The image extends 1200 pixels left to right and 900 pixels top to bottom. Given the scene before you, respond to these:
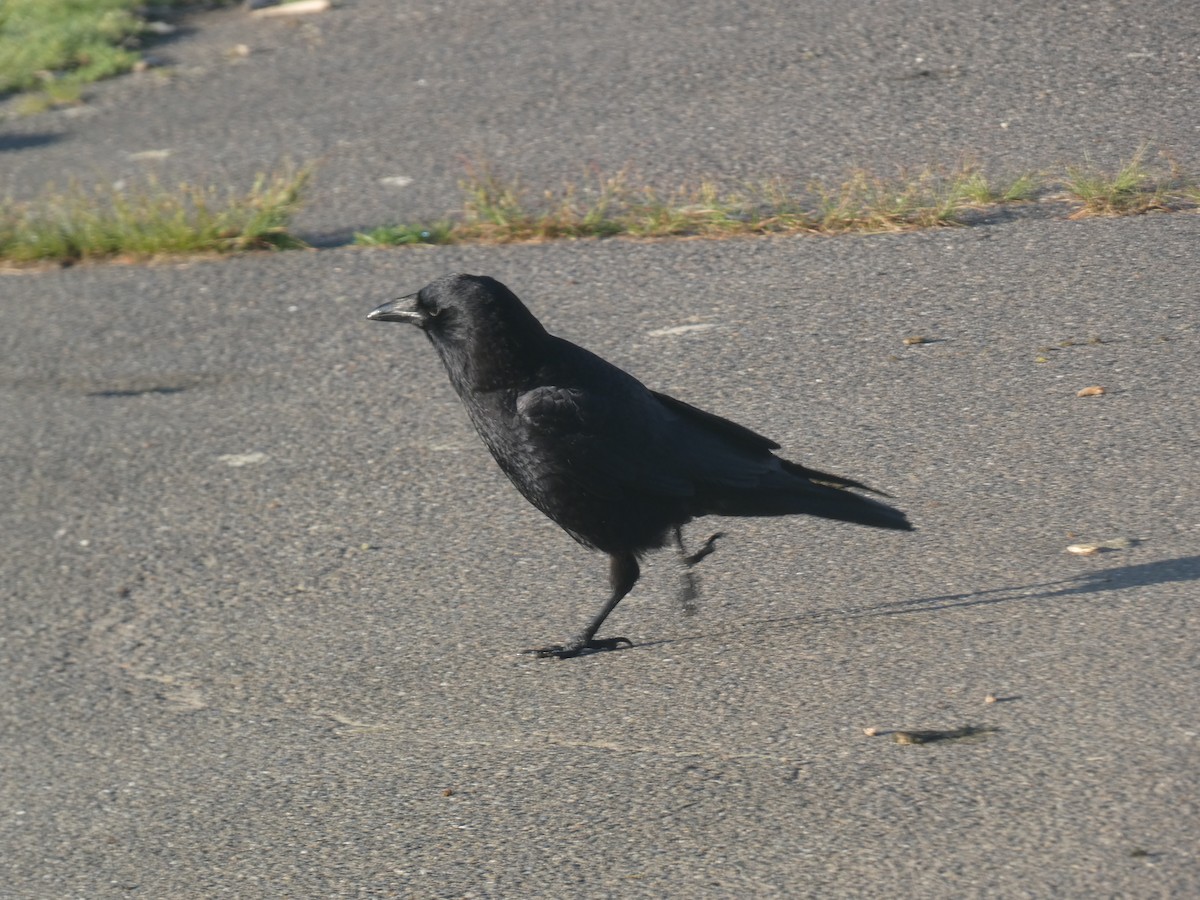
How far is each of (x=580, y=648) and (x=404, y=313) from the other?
1085 mm

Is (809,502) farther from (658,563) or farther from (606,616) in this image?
(658,563)

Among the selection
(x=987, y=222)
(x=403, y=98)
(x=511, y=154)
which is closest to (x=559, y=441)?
(x=987, y=222)

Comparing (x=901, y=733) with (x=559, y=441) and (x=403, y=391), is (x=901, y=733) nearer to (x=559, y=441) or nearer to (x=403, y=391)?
(x=559, y=441)

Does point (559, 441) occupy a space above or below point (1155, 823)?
above

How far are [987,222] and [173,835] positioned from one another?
14.2 feet

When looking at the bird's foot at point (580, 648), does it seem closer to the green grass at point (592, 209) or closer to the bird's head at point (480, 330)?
the bird's head at point (480, 330)

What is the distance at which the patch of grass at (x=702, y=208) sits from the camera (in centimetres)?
662

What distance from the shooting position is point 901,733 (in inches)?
140

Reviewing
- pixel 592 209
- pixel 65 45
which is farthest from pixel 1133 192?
pixel 65 45

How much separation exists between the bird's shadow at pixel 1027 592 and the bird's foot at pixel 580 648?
16cm

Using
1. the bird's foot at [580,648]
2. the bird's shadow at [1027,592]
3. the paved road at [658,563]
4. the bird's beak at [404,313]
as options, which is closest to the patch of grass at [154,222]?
the paved road at [658,563]

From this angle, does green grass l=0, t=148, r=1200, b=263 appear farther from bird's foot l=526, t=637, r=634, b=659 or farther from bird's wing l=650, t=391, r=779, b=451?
bird's foot l=526, t=637, r=634, b=659

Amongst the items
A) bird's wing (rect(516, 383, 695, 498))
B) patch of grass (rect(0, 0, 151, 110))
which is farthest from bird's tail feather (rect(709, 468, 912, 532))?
patch of grass (rect(0, 0, 151, 110))

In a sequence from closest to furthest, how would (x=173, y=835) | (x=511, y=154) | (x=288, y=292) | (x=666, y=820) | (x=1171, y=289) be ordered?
(x=666, y=820), (x=173, y=835), (x=1171, y=289), (x=288, y=292), (x=511, y=154)
